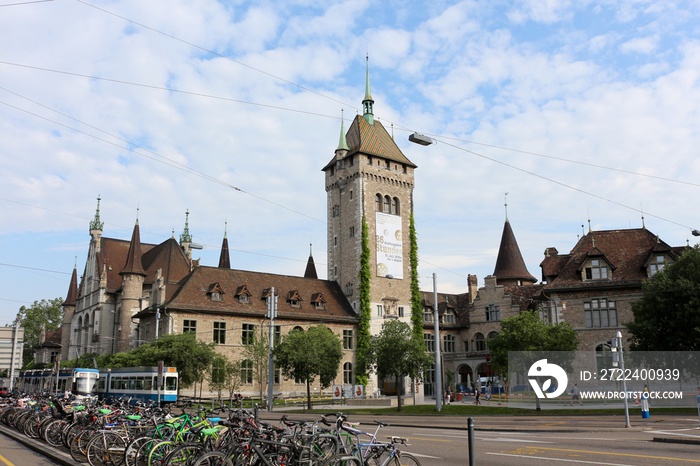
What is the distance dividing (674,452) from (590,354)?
36.3 m

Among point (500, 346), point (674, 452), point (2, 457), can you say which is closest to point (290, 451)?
point (2, 457)

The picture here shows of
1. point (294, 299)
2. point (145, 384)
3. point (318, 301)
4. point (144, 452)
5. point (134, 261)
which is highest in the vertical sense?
point (134, 261)

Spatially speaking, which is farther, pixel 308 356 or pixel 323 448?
pixel 308 356

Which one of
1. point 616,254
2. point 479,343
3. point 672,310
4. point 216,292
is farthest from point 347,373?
point 672,310

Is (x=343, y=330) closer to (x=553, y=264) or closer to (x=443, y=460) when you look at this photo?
(x=553, y=264)

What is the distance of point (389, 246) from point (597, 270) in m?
22.2

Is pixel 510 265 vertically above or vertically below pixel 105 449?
above

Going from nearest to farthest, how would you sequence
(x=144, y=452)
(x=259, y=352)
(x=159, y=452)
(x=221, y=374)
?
(x=159, y=452) < (x=144, y=452) < (x=259, y=352) < (x=221, y=374)

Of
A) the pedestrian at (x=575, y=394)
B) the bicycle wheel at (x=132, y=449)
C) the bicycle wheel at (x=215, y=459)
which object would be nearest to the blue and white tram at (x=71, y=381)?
the pedestrian at (x=575, y=394)

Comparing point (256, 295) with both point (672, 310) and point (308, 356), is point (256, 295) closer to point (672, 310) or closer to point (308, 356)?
point (308, 356)

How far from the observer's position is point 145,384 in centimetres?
4156

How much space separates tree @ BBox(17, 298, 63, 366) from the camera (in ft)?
375

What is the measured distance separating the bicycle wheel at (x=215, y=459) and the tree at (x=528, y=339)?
101 feet

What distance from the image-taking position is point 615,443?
1638cm
